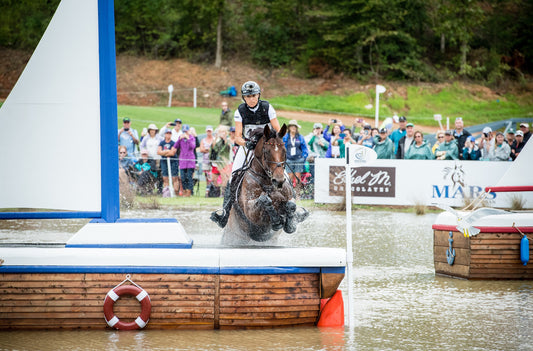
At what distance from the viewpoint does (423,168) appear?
749 inches

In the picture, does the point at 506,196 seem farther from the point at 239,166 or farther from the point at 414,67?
the point at 414,67

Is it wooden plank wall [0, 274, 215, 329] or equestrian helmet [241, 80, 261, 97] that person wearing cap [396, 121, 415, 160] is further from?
wooden plank wall [0, 274, 215, 329]

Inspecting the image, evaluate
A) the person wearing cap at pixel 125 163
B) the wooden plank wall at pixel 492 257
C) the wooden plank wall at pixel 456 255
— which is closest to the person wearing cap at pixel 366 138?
the person wearing cap at pixel 125 163

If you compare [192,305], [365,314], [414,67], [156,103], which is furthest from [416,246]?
[414,67]

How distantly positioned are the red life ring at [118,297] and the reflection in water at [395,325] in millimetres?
87

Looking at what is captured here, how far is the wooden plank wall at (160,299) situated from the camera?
22.2 feet

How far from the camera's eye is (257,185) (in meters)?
8.65

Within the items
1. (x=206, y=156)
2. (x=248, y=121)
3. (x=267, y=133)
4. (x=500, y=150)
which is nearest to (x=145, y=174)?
(x=206, y=156)

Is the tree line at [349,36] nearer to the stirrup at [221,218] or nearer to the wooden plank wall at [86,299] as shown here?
the stirrup at [221,218]

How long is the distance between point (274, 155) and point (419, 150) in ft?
40.0

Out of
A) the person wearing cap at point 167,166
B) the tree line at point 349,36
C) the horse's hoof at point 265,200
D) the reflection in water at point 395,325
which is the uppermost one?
the tree line at point 349,36

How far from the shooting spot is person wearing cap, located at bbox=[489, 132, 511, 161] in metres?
18.9

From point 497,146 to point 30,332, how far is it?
1532 centimetres

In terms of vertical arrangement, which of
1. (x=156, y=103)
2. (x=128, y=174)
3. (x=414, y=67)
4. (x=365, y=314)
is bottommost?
(x=365, y=314)
